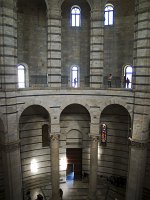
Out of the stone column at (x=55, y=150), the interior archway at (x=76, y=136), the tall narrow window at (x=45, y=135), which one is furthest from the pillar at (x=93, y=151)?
the tall narrow window at (x=45, y=135)

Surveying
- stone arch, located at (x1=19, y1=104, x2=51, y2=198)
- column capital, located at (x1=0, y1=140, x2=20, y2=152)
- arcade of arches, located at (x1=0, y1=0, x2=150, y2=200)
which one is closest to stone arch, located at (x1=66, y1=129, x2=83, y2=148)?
arcade of arches, located at (x1=0, y1=0, x2=150, y2=200)

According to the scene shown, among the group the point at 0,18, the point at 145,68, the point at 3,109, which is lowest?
the point at 3,109

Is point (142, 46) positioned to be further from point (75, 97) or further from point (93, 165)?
point (93, 165)

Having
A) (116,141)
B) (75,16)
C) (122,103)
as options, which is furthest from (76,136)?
(75,16)

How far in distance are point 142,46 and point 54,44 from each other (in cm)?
693

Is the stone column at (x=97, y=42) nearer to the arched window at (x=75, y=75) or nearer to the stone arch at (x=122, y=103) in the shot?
the stone arch at (x=122, y=103)

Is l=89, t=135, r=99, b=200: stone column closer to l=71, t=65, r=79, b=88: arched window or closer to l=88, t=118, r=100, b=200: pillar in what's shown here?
l=88, t=118, r=100, b=200: pillar

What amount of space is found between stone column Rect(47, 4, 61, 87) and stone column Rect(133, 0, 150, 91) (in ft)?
20.3

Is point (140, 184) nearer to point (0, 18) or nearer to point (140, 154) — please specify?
point (140, 154)

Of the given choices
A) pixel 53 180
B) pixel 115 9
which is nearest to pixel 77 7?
pixel 115 9

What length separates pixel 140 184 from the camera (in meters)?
18.7

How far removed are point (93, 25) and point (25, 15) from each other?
6774 millimetres

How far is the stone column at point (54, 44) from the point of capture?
1878 cm

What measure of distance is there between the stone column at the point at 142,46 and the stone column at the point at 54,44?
620cm
